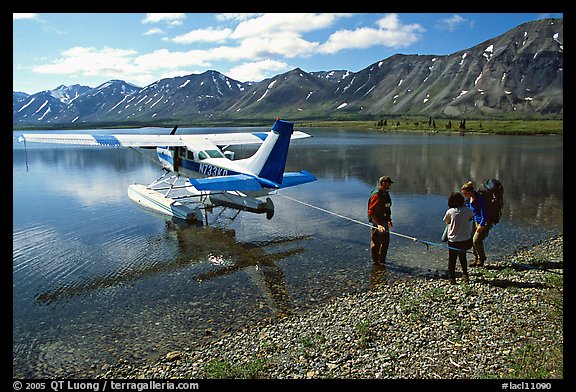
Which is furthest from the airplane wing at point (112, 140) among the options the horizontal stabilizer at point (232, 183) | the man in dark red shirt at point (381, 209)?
the man in dark red shirt at point (381, 209)

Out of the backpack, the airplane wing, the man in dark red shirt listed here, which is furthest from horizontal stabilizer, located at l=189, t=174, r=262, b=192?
the backpack

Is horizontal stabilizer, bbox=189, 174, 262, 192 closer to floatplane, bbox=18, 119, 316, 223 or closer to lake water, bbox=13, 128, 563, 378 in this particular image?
floatplane, bbox=18, 119, 316, 223

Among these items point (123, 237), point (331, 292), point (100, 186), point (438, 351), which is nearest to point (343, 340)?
point (438, 351)

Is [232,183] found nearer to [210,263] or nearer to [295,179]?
[295,179]

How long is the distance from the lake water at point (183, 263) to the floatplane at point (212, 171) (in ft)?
2.10

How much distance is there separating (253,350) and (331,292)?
2749 millimetres

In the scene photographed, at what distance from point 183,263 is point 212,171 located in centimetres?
555

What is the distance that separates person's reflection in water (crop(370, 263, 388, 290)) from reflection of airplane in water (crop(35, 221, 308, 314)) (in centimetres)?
208

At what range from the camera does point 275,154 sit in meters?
13.2

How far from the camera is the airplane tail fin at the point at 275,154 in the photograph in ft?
43.4
